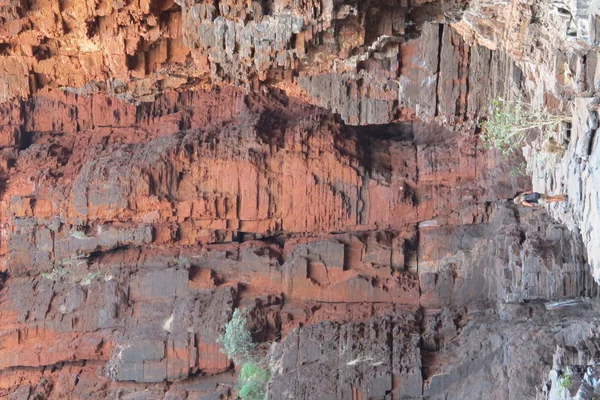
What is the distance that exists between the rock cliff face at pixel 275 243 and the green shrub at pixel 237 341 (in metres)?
0.26

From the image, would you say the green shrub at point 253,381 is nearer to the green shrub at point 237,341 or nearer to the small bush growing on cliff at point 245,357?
the small bush growing on cliff at point 245,357

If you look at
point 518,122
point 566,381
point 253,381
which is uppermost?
point 518,122

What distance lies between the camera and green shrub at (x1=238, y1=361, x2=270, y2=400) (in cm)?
1224

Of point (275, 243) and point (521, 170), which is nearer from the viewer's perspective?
point (521, 170)

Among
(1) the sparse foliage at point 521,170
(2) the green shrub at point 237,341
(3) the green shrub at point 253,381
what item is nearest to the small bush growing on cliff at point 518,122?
(1) the sparse foliage at point 521,170

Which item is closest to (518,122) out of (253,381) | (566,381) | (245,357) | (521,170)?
(521,170)

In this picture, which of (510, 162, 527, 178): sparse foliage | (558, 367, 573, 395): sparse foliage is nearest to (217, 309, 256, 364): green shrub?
(510, 162, 527, 178): sparse foliage

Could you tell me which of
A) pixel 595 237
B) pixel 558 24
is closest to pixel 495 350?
pixel 595 237

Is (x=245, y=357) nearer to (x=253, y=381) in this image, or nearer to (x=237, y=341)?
(x=237, y=341)

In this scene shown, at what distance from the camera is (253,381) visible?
12.4 m

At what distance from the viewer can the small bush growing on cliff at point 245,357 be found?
40.4 feet

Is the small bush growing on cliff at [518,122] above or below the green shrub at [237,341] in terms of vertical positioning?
above

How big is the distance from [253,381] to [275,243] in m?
3.51

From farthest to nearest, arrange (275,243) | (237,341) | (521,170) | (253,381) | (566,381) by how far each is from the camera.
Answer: (275,243) → (237,341) → (253,381) → (521,170) → (566,381)
